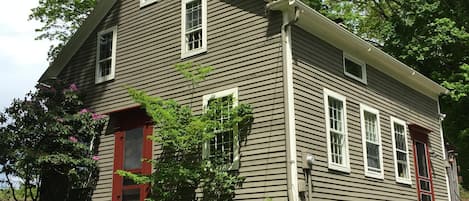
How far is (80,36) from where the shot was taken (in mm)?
15758

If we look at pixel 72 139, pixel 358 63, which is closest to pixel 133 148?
pixel 72 139

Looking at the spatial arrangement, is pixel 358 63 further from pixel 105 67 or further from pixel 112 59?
pixel 105 67

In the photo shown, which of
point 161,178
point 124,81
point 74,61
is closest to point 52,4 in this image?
point 74,61

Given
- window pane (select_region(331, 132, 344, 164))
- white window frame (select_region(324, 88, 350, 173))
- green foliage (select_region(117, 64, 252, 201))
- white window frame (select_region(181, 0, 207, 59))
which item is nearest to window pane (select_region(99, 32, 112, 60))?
white window frame (select_region(181, 0, 207, 59))

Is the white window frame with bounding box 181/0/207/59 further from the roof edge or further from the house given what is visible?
the roof edge

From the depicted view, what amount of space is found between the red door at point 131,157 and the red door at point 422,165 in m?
7.87

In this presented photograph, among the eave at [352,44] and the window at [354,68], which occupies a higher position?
the eave at [352,44]

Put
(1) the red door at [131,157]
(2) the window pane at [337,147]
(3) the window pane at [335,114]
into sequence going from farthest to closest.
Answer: (1) the red door at [131,157] → (3) the window pane at [335,114] → (2) the window pane at [337,147]

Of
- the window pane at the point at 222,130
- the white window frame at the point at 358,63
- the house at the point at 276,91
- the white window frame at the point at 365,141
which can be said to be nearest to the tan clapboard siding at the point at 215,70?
the house at the point at 276,91

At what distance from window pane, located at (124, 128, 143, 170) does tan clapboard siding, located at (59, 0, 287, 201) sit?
1.85 ft

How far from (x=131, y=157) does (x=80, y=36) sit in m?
4.71

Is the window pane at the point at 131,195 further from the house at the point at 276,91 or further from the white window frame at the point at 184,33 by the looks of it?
the white window frame at the point at 184,33

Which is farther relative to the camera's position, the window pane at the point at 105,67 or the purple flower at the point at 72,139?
the window pane at the point at 105,67

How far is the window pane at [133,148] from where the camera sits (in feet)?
42.9
